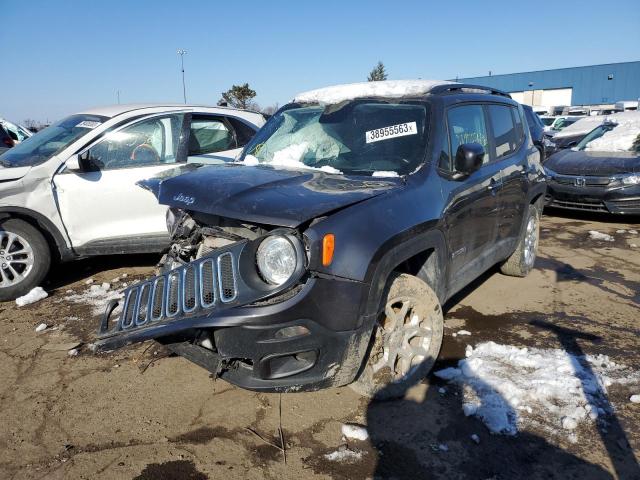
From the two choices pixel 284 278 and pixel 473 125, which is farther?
pixel 473 125

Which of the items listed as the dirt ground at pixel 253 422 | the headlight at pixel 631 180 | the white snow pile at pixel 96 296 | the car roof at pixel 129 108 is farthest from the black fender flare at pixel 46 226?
the headlight at pixel 631 180

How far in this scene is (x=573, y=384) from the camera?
123 inches

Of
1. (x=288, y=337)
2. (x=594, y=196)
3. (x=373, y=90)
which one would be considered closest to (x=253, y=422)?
(x=288, y=337)

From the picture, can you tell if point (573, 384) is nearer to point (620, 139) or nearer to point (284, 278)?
point (284, 278)

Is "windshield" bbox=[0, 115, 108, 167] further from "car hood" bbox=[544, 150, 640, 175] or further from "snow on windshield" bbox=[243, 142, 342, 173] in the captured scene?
"car hood" bbox=[544, 150, 640, 175]

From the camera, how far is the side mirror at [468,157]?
3.20 metres

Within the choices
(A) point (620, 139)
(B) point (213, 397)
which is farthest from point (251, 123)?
(A) point (620, 139)

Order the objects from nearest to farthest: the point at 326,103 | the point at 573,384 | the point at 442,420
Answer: the point at 442,420
the point at 573,384
the point at 326,103

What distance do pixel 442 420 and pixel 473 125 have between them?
2.28 metres

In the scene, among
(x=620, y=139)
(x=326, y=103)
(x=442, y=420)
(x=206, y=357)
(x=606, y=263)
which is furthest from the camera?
(x=620, y=139)

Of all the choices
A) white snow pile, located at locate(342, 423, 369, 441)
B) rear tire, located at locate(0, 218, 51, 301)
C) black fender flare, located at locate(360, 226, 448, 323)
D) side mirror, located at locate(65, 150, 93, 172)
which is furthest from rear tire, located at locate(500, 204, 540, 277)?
rear tire, located at locate(0, 218, 51, 301)

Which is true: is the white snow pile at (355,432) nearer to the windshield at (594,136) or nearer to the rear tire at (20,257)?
the rear tire at (20,257)

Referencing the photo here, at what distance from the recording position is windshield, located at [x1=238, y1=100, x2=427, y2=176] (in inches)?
131

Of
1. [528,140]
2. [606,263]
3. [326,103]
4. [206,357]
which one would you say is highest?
[326,103]
